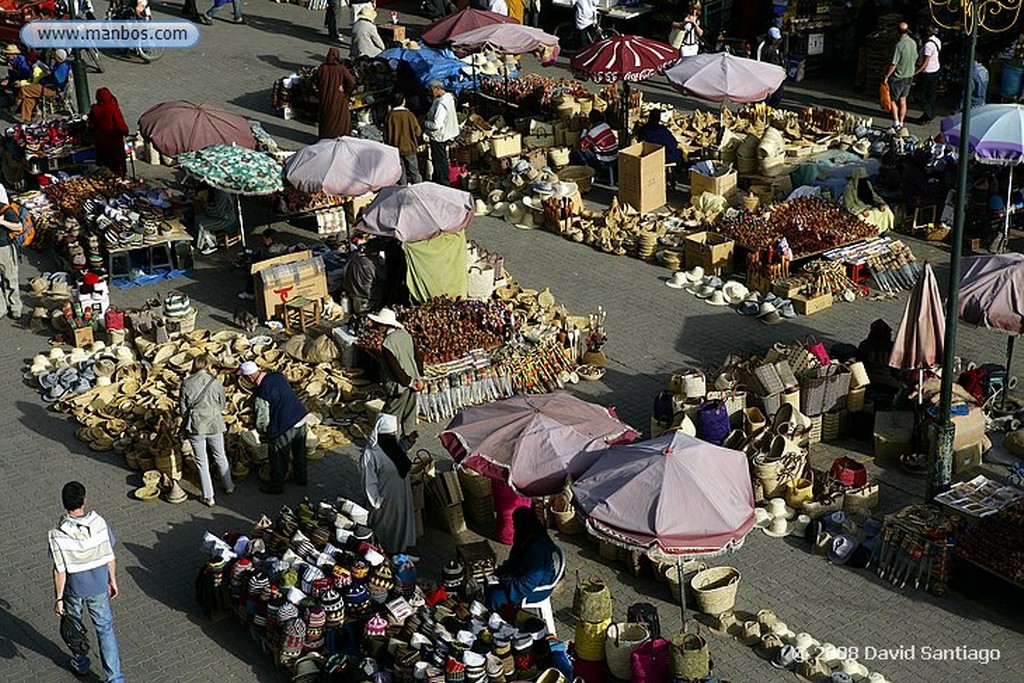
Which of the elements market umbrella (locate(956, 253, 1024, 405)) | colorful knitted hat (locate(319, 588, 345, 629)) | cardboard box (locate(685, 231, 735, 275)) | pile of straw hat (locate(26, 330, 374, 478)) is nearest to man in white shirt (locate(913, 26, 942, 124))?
cardboard box (locate(685, 231, 735, 275))

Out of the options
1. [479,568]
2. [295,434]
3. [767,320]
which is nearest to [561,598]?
[479,568]

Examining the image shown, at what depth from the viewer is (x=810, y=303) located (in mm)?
17500

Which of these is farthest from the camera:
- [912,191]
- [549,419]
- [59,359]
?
[912,191]

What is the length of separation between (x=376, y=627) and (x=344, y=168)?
25.5ft

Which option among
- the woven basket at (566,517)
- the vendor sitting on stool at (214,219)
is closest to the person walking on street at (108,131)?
the vendor sitting on stool at (214,219)

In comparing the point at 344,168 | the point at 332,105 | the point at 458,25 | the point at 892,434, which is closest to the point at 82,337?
the point at 344,168

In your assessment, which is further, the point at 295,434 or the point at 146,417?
the point at 146,417

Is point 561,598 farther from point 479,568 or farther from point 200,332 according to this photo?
point 200,332

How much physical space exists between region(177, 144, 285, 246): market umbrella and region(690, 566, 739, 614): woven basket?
8.41m

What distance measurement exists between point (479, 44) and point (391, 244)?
6.44 m

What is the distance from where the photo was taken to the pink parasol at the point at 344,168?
17.9 meters

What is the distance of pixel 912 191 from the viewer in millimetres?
19469

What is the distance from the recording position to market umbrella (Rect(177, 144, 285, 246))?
725 inches

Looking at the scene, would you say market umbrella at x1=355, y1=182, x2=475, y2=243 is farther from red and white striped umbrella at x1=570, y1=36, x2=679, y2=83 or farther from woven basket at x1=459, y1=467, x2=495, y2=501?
red and white striped umbrella at x1=570, y1=36, x2=679, y2=83
